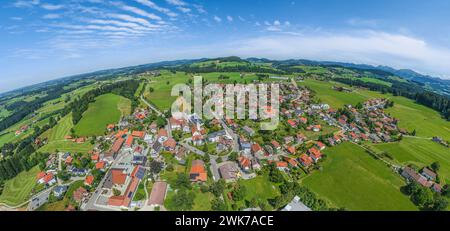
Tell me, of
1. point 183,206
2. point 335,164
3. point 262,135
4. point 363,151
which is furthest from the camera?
point 262,135

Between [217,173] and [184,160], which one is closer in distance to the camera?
[217,173]

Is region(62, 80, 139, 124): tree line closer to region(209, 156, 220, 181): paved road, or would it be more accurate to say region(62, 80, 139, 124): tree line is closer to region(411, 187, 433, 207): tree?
region(209, 156, 220, 181): paved road

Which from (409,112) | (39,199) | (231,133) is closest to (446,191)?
(231,133)

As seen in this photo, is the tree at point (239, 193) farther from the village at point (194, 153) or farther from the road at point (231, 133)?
the road at point (231, 133)

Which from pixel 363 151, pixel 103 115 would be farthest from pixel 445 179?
pixel 103 115

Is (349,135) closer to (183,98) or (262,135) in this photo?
(262,135)

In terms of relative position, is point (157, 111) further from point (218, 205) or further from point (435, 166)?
point (435, 166)

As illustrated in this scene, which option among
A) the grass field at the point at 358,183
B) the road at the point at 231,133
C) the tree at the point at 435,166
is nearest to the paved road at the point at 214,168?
the road at the point at 231,133
